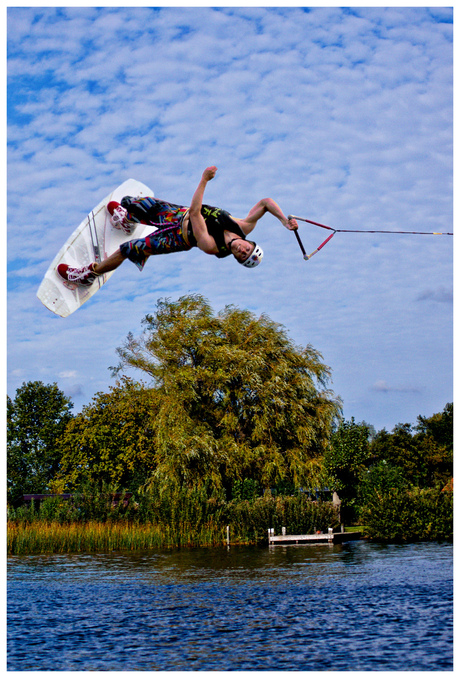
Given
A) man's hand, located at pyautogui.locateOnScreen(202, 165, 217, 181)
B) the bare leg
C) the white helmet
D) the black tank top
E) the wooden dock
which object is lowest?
the wooden dock

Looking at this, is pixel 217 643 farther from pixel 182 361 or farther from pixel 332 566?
pixel 182 361

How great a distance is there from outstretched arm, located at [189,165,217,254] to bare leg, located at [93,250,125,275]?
3.49 feet

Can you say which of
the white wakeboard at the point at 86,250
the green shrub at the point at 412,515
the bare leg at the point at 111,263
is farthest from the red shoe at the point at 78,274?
the green shrub at the point at 412,515

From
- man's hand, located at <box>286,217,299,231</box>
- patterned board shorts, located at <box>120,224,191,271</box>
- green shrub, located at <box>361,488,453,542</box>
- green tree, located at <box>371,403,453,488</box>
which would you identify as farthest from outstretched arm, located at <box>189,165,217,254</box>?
green tree, located at <box>371,403,453,488</box>

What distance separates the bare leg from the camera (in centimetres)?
657

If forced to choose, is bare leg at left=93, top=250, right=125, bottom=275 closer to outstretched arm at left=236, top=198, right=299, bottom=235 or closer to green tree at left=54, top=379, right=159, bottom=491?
outstretched arm at left=236, top=198, right=299, bottom=235

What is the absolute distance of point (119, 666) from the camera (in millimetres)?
9906

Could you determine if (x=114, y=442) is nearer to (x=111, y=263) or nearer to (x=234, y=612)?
(x=234, y=612)

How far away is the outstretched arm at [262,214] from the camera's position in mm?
5562

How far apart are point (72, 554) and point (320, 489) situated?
10302mm

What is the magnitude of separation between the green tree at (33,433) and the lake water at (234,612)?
90.5 ft

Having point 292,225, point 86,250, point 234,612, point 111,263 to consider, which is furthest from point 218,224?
point 234,612

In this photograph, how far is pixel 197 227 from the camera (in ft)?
18.6

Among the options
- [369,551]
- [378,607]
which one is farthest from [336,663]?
[369,551]
